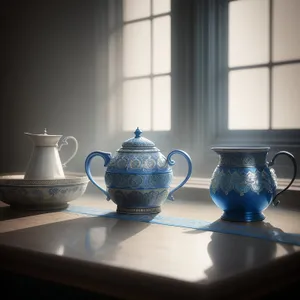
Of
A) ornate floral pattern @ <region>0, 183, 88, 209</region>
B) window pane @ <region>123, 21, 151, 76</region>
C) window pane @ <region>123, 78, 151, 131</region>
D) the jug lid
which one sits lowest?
ornate floral pattern @ <region>0, 183, 88, 209</region>

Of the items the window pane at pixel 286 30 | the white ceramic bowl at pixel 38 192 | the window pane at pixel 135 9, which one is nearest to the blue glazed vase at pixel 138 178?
the white ceramic bowl at pixel 38 192

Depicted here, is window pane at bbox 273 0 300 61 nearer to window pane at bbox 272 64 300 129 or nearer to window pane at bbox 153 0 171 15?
window pane at bbox 272 64 300 129

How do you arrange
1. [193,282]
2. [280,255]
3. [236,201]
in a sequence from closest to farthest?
[193,282], [280,255], [236,201]

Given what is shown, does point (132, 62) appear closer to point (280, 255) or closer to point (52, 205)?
point (52, 205)

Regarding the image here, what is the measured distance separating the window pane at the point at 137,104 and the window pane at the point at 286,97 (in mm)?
546

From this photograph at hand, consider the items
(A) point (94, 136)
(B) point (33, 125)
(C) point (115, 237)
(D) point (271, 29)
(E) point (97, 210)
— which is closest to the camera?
(C) point (115, 237)

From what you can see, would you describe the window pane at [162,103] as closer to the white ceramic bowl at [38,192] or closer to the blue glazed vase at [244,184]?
the white ceramic bowl at [38,192]

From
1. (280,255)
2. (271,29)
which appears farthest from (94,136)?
(280,255)

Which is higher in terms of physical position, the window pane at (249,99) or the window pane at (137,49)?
the window pane at (137,49)

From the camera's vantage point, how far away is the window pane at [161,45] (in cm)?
203

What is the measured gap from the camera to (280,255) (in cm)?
82

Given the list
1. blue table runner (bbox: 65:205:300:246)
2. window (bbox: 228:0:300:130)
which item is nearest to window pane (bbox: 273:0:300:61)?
window (bbox: 228:0:300:130)

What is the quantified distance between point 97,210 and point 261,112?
74 centimetres

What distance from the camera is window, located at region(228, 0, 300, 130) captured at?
1696 millimetres
